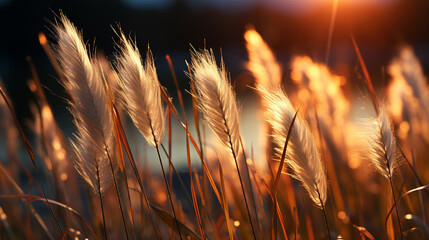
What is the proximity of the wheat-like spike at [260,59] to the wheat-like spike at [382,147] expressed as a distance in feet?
1.67

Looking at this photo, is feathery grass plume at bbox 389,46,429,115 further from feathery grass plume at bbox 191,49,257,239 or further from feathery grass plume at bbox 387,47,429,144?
feathery grass plume at bbox 191,49,257,239

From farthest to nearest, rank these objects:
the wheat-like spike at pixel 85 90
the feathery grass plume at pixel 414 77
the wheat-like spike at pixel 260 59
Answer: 1. the feathery grass plume at pixel 414 77
2. the wheat-like spike at pixel 260 59
3. the wheat-like spike at pixel 85 90

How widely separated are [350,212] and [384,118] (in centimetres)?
75

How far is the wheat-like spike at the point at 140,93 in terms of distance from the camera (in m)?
0.95

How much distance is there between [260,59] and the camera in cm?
157

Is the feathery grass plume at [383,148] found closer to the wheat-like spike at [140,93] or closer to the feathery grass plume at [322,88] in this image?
the wheat-like spike at [140,93]

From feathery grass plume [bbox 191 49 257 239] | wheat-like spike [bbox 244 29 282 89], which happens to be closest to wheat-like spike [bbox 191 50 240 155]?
feathery grass plume [bbox 191 49 257 239]

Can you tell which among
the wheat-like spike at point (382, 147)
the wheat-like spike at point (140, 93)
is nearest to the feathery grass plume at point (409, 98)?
the wheat-like spike at point (382, 147)

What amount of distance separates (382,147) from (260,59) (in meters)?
0.68

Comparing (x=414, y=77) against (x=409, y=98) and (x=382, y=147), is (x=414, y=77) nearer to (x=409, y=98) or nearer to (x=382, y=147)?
(x=409, y=98)

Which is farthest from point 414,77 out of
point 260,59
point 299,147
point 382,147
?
point 299,147

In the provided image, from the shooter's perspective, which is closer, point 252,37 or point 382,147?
point 382,147

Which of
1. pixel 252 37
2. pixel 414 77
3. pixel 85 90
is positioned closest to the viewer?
pixel 85 90

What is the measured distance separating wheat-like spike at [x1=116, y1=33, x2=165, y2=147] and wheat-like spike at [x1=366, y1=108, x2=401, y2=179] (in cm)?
45
